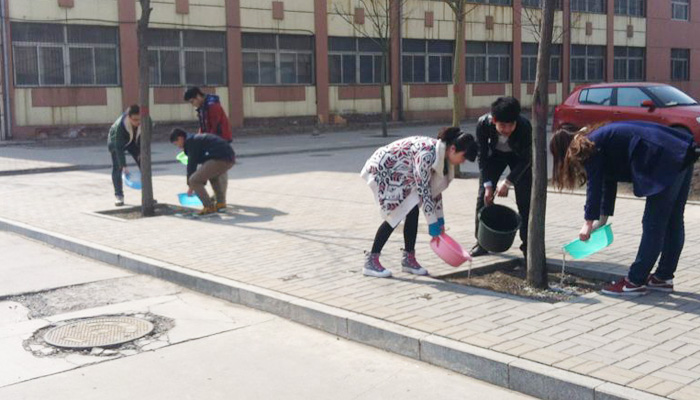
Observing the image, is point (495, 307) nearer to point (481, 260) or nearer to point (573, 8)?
point (481, 260)

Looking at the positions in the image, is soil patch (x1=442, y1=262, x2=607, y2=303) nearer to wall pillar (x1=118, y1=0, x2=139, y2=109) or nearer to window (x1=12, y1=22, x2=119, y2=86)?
window (x1=12, y1=22, x2=119, y2=86)

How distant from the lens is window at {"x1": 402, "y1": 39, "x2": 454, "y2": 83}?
37.5 meters

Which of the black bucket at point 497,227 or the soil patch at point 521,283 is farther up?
the black bucket at point 497,227

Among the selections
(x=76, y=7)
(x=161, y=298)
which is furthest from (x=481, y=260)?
(x=76, y=7)

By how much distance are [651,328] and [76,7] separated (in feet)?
85.5

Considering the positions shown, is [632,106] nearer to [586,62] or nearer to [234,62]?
[234,62]

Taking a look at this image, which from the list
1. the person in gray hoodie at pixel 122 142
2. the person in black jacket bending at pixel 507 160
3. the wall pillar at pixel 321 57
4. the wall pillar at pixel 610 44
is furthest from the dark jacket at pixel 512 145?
the wall pillar at pixel 610 44

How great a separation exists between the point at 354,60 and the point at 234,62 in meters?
6.24

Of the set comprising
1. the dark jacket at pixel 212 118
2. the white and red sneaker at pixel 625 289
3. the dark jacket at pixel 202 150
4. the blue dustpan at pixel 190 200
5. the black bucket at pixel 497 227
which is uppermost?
the dark jacket at pixel 212 118

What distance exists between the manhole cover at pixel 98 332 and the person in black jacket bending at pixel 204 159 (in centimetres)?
478

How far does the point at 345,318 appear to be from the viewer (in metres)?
5.99

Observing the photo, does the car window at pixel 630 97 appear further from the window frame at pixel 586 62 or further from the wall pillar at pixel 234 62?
the window frame at pixel 586 62

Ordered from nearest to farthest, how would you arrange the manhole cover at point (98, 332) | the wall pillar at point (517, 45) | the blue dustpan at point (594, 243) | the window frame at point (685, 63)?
the manhole cover at point (98, 332)
the blue dustpan at point (594, 243)
the wall pillar at point (517, 45)
the window frame at point (685, 63)

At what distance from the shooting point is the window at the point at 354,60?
3528cm
